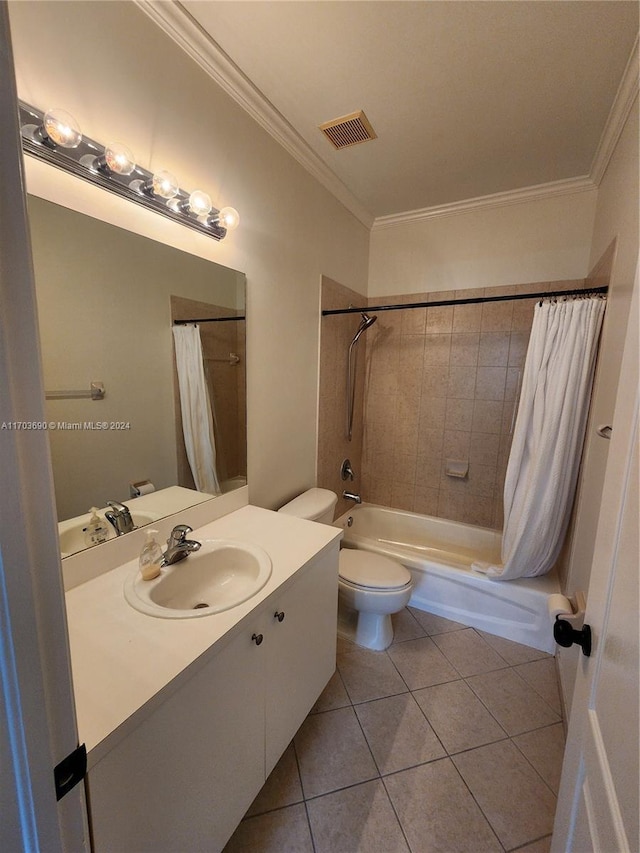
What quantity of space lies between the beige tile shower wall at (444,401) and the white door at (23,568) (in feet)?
8.42

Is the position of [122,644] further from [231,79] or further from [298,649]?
[231,79]

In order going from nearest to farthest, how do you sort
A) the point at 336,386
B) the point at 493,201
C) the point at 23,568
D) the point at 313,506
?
the point at 23,568 → the point at 313,506 → the point at 493,201 → the point at 336,386

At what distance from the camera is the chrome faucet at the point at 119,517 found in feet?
3.73

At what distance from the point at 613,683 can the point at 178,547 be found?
1.12 m

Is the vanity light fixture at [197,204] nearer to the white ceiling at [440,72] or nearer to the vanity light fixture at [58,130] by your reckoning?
the vanity light fixture at [58,130]

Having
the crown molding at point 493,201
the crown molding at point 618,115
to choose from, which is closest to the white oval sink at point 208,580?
the crown molding at point 618,115

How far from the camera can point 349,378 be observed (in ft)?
8.63

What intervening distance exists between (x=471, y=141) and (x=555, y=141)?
0.42 meters

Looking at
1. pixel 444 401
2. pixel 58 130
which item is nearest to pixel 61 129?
pixel 58 130

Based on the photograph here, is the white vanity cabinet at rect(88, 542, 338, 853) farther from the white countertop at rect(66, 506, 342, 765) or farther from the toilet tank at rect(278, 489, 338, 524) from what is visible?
the toilet tank at rect(278, 489, 338, 524)

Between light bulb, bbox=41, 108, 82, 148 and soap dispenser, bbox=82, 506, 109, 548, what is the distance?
1.00 m

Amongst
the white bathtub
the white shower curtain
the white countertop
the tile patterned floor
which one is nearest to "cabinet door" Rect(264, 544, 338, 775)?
the white countertop

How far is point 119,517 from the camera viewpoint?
1.16m

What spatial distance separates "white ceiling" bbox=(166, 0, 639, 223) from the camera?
1.18 m
